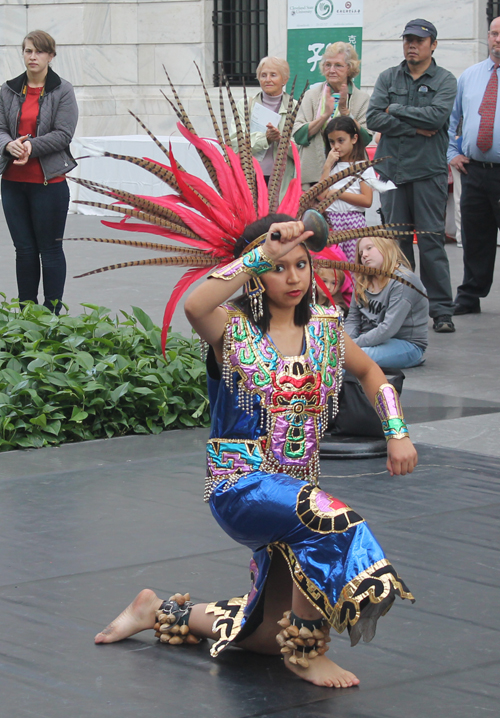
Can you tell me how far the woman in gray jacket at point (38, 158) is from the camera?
7855 mm

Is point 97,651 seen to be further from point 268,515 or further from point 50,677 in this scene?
point 268,515

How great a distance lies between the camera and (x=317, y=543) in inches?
117

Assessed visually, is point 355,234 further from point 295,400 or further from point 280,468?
point 280,468

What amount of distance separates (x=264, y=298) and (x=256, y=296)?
0.18 ft

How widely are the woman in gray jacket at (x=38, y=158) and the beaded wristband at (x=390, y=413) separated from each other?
4.79 meters

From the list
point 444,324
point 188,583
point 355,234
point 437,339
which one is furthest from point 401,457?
point 444,324

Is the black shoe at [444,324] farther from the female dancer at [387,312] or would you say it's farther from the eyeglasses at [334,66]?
the eyeglasses at [334,66]

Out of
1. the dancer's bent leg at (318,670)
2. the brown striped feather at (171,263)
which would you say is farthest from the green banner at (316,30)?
the dancer's bent leg at (318,670)

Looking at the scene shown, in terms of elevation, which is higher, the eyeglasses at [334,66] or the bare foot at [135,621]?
the eyeglasses at [334,66]

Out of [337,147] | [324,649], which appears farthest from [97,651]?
[337,147]

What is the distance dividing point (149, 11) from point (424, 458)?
13.4 meters

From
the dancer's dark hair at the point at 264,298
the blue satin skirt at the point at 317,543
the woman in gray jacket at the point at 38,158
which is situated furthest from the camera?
the woman in gray jacket at the point at 38,158

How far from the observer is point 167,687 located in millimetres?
3119

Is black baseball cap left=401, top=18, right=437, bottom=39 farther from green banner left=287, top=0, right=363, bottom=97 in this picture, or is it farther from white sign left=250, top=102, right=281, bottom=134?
green banner left=287, top=0, right=363, bottom=97
